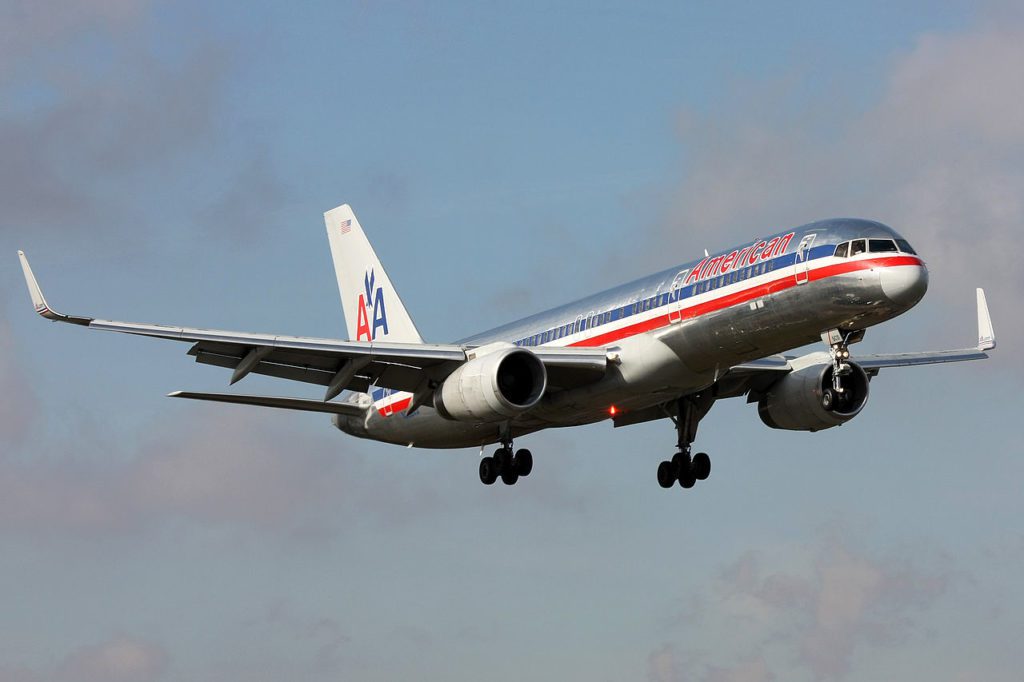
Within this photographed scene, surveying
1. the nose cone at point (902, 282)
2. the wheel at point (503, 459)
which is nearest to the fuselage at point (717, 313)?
the nose cone at point (902, 282)

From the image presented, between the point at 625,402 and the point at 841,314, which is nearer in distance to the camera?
the point at 841,314

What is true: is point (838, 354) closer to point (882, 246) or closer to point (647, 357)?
point (882, 246)

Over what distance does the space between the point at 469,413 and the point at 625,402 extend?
4.19 metres

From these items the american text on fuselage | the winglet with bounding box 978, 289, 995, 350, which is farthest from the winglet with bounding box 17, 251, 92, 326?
the winglet with bounding box 978, 289, 995, 350

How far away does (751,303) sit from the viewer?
3816 centimetres

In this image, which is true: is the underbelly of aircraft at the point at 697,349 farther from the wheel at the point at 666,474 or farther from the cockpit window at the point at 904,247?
the wheel at the point at 666,474

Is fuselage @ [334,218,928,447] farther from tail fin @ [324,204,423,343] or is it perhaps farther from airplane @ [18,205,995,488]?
tail fin @ [324,204,423,343]

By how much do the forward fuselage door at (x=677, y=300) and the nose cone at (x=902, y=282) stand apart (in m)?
5.41

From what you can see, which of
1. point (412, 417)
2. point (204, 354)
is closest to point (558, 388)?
point (412, 417)

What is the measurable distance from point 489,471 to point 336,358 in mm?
5793

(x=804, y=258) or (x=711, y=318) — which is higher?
(x=804, y=258)

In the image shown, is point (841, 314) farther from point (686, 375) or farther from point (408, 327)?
point (408, 327)

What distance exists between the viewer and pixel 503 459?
148ft

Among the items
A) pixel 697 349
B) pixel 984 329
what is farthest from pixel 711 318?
pixel 984 329
